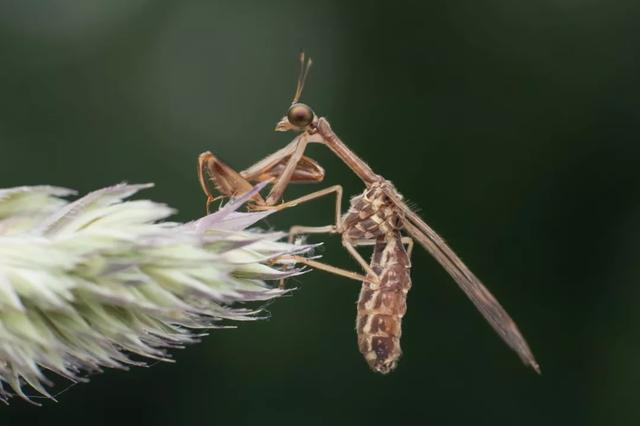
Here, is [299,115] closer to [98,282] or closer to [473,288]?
[473,288]

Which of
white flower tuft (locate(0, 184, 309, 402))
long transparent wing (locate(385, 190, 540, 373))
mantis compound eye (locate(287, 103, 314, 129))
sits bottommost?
long transparent wing (locate(385, 190, 540, 373))

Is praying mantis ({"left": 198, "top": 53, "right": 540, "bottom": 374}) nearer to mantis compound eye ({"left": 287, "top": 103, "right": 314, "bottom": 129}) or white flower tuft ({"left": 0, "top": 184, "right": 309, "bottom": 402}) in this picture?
mantis compound eye ({"left": 287, "top": 103, "right": 314, "bottom": 129})

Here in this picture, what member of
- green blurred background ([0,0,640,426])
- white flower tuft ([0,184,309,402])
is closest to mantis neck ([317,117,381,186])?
white flower tuft ([0,184,309,402])

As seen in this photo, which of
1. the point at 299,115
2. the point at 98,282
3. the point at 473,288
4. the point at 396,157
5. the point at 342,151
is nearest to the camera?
the point at 98,282

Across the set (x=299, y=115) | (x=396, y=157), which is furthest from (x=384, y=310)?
(x=396, y=157)

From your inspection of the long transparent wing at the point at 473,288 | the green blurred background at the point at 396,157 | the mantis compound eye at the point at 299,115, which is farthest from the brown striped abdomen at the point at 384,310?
the green blurred background at the point at 396,157

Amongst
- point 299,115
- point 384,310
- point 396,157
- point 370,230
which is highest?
point 396,157
